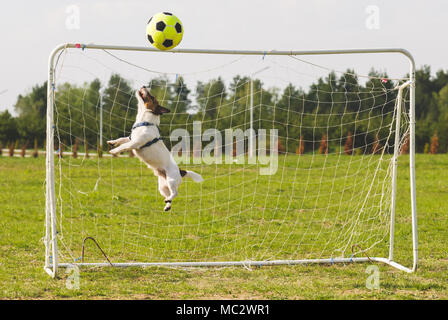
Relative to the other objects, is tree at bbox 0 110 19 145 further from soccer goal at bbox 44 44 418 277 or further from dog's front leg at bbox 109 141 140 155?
dog's front leg at bbox 109 141 140 155

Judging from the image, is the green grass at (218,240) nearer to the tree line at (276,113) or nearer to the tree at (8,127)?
the tree line at (276,113)

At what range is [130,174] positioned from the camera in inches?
685

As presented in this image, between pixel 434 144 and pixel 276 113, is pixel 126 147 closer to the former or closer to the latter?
pixel 276 113

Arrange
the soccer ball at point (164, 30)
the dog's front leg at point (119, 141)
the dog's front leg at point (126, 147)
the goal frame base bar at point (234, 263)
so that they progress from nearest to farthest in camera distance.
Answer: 1. the dog's front leg at point (126, 147)
2. the soccer ball at point (164, 30)
3. the dog's front leg at point (119, 141)
4. the goal frame base bar at point (234, 263)

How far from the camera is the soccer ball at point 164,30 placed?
21.2 feet

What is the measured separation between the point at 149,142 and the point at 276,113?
14.4 meters

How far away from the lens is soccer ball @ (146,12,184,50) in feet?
21.2

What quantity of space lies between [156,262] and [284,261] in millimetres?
1900

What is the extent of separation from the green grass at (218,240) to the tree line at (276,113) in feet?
4.61

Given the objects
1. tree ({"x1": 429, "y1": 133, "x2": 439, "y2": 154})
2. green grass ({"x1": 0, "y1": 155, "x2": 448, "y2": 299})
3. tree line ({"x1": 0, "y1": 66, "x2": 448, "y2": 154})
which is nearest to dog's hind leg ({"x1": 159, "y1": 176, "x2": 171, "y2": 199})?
green grass ({"x1": 0, "y1": 155, "x2": 448, "y2": 299})

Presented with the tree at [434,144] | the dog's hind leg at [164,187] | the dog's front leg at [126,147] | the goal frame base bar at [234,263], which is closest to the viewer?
the dog's front leg at [126,147]

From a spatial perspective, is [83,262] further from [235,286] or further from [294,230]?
[294,230]

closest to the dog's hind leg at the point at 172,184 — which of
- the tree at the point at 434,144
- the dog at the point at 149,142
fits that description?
the dog at the point at 149,142

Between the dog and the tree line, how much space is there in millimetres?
498
